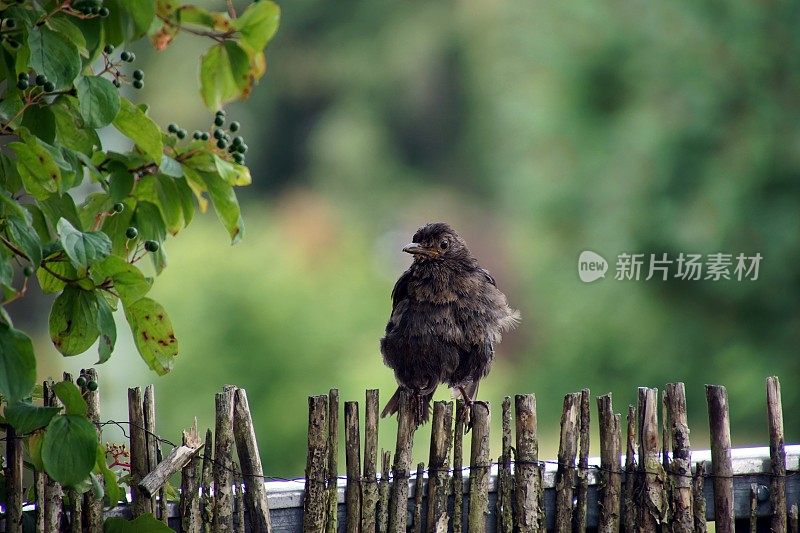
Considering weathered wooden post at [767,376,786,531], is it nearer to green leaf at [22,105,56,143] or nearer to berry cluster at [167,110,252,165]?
berry cluster at [167,110,252,165]

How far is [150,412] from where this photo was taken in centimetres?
225

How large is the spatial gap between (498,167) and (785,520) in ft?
30.1

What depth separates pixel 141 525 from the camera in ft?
6.82

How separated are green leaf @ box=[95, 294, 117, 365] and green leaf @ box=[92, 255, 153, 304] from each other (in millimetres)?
33

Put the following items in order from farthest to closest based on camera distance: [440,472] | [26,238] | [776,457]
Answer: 1. [776,457]
2. [440,472]
3. [26,238]

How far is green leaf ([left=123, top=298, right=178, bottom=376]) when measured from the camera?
186 cm

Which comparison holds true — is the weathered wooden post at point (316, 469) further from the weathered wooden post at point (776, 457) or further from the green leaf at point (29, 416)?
the weathered wooden post at point (776, 457)

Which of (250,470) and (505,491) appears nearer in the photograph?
(250,470)

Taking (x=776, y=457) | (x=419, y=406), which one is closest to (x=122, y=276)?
(x=419, y=406)

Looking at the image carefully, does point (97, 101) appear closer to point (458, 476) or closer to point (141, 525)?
point (141, 525)

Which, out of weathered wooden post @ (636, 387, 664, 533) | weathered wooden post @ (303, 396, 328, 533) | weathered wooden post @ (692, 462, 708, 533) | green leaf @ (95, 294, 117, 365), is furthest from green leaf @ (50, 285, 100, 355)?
weathered wooden post @ (692, 462, 708, 533)

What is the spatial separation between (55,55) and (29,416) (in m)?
0.63

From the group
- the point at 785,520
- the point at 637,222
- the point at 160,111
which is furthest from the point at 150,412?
Answer: the point at 160,111

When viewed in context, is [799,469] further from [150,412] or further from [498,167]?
[498,167]
